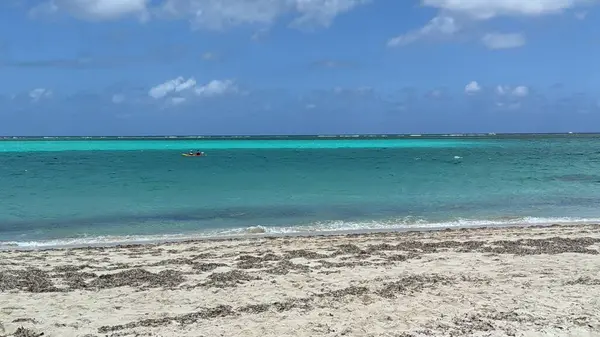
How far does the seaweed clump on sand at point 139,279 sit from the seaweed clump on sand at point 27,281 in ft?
2.48

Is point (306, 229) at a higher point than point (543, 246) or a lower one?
lower

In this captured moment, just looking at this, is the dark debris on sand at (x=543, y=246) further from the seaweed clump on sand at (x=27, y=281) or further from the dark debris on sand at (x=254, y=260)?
the seaweed clump on sand at (x=27, y=281)

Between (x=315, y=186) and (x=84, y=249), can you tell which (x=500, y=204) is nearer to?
(x=315, y=186)

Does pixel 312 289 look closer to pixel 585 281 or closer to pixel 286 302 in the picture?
pixel 286 302

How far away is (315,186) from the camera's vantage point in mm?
31172

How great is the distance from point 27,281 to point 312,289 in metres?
5.00

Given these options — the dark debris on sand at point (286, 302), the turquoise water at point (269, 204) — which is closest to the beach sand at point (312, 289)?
the dark debris on sand at point (286, 302)

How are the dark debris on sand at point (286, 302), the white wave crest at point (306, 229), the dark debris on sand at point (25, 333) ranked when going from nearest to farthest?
the dark debris on sand at point (25, 333) < the dark debris on sand at point (286, 302) < the white wave crest at point (306, 229)

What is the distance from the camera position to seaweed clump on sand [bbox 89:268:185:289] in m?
9.68

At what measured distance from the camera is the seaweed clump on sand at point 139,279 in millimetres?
9680

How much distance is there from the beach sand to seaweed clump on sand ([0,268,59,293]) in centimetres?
3

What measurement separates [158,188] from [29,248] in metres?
15.9

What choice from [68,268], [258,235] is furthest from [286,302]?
[258,235]

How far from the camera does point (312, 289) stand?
30.2ft
